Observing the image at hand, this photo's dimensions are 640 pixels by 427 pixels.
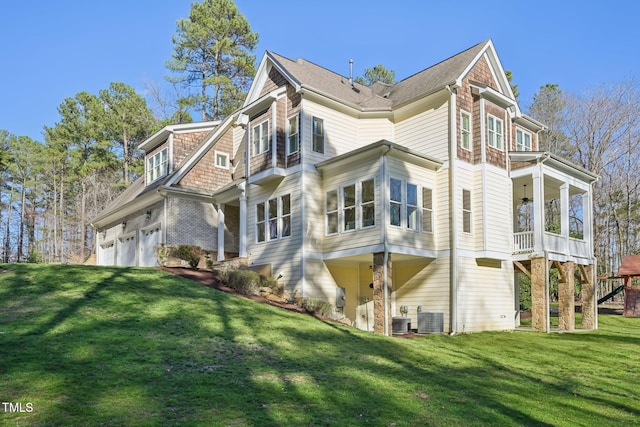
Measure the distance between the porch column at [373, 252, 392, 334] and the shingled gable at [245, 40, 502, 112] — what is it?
20.7 ft

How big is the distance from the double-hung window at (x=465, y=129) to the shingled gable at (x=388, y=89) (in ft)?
4.13

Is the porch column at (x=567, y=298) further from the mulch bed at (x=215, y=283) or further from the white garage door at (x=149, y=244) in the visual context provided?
the white garage door at (x=149, y=244)

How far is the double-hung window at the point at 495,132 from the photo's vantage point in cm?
1894

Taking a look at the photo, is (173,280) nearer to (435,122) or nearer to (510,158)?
(435,122)

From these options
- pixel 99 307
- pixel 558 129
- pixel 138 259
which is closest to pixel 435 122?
pixel 99 307

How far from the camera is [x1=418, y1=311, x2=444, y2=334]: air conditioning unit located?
16.6 meters

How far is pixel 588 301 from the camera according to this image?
2041 centimetres

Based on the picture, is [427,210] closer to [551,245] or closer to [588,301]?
[551,245]

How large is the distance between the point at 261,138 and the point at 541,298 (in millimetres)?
11382

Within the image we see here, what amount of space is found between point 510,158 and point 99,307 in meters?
14.7

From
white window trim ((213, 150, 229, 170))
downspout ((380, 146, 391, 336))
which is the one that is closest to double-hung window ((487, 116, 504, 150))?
downspout ((380, 146, 391, 336))

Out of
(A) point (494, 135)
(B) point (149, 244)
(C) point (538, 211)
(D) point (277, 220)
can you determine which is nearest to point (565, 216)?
(C) point (538, 211)

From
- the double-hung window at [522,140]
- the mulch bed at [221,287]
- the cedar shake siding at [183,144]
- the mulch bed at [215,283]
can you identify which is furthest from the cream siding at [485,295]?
the cedar shake siding at [183,144]

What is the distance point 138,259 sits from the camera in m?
24.2
